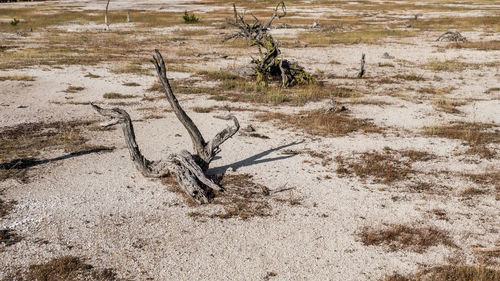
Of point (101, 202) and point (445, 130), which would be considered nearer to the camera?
point (101, 202)

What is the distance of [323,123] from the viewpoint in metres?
17.6

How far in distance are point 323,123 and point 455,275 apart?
10.0m

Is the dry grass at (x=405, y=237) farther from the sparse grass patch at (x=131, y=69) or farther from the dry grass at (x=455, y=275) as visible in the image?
the sparse grass patch at (x=131, y=69)

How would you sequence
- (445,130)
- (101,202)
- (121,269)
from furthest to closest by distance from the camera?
(445,130), (101,202), (121,269)

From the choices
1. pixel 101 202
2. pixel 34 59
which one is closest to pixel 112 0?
pixel 34 59

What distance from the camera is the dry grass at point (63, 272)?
26.5ft

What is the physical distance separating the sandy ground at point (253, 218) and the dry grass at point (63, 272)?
21cm

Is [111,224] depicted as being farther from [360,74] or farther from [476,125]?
[360,74]

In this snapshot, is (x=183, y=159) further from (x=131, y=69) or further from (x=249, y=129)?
(x=131, y=69)

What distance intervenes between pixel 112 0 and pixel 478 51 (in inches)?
3619

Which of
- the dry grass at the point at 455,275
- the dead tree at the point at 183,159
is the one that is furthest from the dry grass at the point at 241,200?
the dry grass at the point at 455,275

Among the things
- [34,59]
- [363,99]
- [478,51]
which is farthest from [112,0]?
[363,99]

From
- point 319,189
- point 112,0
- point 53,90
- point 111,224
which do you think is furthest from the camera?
point 112,0

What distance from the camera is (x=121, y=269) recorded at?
8406mm
